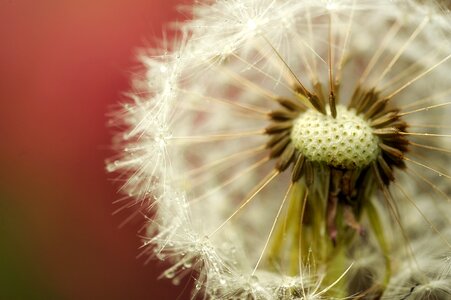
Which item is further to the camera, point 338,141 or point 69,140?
point 69,140

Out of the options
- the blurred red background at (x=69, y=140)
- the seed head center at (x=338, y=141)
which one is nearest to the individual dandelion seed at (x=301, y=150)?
the seed head center at (x=338, y=141)

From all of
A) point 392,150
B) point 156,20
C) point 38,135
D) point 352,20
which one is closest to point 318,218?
point 392,150

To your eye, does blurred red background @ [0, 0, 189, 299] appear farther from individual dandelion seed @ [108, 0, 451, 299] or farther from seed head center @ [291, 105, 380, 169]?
seed head center @ [291, 105, 380, 169]

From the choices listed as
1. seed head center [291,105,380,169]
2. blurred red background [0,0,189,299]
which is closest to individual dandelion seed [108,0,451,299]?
seed head center [291,105,380,169]

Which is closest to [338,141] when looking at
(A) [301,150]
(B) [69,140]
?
(A) [301,150]

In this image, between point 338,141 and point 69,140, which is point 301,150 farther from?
point 69,140

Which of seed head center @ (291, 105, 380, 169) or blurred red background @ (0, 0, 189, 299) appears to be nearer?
seed head center @ (291, 105, 380, 169)

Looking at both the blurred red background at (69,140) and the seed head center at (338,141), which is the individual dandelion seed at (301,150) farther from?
the blurred red background at (69,140)
